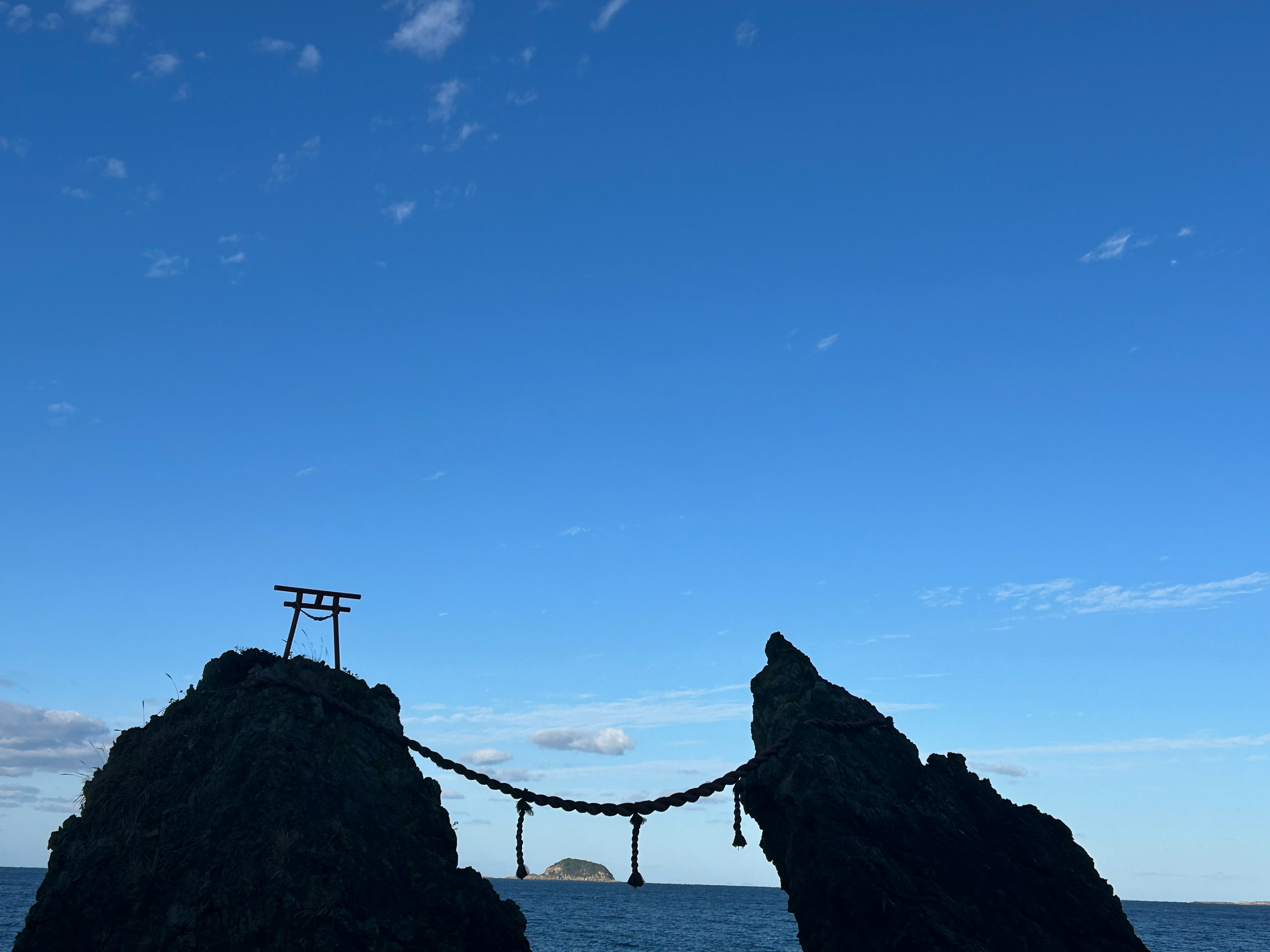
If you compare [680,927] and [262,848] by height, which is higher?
[262,848]

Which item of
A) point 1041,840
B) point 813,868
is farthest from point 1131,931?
point 813,868

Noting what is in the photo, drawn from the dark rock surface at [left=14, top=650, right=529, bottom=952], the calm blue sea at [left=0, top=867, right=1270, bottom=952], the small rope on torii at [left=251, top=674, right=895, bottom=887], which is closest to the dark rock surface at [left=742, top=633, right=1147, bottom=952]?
the small rope on torii at [left=251, top=674, right=895, bottom=887]

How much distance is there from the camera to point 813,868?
62.5 feet

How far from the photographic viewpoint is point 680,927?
3570 inches

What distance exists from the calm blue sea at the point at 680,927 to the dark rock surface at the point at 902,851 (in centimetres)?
4570

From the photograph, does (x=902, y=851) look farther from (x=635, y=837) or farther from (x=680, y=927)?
(x=680, y=927)

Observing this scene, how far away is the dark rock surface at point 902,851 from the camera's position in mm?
17812

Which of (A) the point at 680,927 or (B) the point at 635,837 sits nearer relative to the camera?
(B) the point at 635,837

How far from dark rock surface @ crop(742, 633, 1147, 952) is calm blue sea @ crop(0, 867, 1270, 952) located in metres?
45.7

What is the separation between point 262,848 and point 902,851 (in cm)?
1377

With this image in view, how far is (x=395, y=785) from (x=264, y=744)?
326cm

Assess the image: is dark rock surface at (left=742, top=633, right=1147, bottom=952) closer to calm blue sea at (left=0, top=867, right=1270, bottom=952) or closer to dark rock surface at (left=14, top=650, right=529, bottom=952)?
dark rock surface at (left=14, top=650, right=529, bottom=952)

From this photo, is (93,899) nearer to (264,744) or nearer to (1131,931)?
(264,744)

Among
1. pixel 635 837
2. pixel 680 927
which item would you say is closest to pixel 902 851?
pixel 635 837
